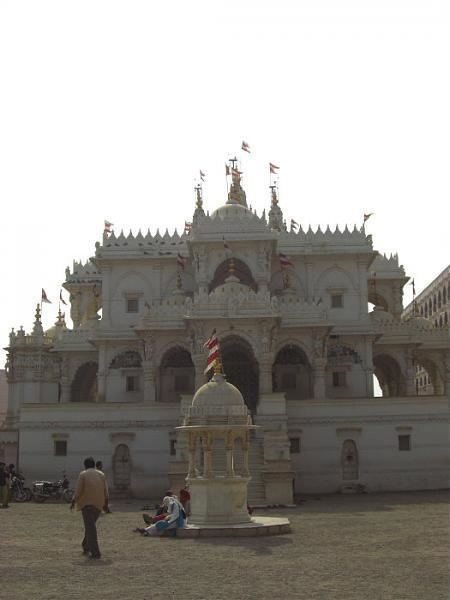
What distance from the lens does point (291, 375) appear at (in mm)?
43406

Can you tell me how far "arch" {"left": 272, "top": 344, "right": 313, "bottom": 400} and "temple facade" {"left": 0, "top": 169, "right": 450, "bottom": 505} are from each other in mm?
75

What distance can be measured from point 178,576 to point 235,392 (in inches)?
382

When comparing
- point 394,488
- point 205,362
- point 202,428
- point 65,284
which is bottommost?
point 394,488

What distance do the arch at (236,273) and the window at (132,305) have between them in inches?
197

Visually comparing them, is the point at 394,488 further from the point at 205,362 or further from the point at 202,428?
the point at 202,428

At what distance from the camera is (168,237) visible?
4659 centimetres

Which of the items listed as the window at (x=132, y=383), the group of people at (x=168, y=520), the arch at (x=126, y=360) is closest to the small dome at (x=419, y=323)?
the arch at (x=126, y=360)

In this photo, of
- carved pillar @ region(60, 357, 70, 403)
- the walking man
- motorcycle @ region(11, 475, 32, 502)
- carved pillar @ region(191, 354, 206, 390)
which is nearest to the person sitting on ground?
the walking man

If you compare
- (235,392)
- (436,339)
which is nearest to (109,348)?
(436,339)

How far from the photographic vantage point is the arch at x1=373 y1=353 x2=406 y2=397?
47.8m

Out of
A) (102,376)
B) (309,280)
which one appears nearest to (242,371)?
(309,280)

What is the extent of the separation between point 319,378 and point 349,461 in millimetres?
4437

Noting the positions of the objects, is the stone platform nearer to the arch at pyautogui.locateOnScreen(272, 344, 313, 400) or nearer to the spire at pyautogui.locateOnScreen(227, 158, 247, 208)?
the arch at pyautogui.locateOnScreen(272, 344, 313, 400)

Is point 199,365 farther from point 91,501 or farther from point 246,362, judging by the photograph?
point 91,501
